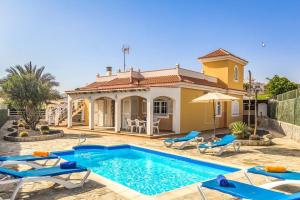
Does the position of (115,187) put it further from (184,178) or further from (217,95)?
(217,95)

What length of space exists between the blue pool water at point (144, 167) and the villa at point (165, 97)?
15.6 feet

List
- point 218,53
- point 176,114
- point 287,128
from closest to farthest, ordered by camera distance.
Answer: point 176,114 < point 287,128 < point 218,53

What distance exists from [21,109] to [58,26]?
660cm

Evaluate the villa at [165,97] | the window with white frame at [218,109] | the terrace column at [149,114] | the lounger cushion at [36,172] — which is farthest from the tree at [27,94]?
the window with white frame at [218,109]


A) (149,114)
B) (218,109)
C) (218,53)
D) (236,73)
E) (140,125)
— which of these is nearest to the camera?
(149,114)

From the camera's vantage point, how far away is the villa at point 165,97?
18.2 meters

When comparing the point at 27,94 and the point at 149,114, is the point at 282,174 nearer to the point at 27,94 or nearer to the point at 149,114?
the point at 149,114

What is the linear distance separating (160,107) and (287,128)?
9.64 m

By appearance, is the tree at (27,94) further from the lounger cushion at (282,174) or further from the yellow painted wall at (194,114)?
the lounger cushion at (282,174)

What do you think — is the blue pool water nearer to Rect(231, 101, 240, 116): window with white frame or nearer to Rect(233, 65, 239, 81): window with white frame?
Rect(231, 101, 240, 116): window with white frame

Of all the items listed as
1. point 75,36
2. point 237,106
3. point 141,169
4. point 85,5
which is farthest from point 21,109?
point 237,106

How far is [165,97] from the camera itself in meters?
20.1

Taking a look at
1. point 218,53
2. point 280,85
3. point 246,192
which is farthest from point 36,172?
point 280,85

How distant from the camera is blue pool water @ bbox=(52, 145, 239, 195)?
333 inches
